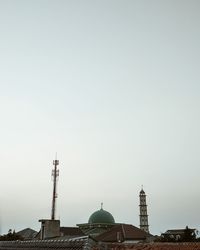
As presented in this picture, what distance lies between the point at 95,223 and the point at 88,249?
62.4 metres

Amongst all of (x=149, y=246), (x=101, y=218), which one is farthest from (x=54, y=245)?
(x=101, y=218)

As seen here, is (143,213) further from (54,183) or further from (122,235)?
(54,183)

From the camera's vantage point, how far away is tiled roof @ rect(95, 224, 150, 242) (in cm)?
5134

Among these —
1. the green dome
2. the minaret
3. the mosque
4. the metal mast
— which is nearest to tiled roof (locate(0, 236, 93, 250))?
the mosque

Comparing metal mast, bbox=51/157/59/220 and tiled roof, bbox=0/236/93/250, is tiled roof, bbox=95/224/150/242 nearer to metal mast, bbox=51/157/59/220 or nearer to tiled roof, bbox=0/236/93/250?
metal mast, bbox=51/157/59/220

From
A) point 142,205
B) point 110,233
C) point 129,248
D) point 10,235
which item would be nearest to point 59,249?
point 129,248

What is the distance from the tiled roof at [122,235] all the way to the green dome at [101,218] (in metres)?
9.22

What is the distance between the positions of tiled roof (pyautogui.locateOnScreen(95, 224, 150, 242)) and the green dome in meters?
9.22

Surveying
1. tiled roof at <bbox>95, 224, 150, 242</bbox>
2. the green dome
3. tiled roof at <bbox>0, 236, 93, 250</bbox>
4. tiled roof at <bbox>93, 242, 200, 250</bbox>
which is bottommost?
tiled roof at <bbox>0, 236, 93, 250</bbox>

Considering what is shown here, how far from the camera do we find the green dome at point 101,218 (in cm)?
6569

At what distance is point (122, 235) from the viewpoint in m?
52.7

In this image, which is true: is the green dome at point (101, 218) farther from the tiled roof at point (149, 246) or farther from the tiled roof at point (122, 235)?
the tiled roof at point (149, 246)

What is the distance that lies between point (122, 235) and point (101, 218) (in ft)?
45.2

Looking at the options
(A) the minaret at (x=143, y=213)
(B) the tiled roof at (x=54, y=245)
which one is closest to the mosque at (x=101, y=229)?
(A) the minaret at (x=143, y=213)
